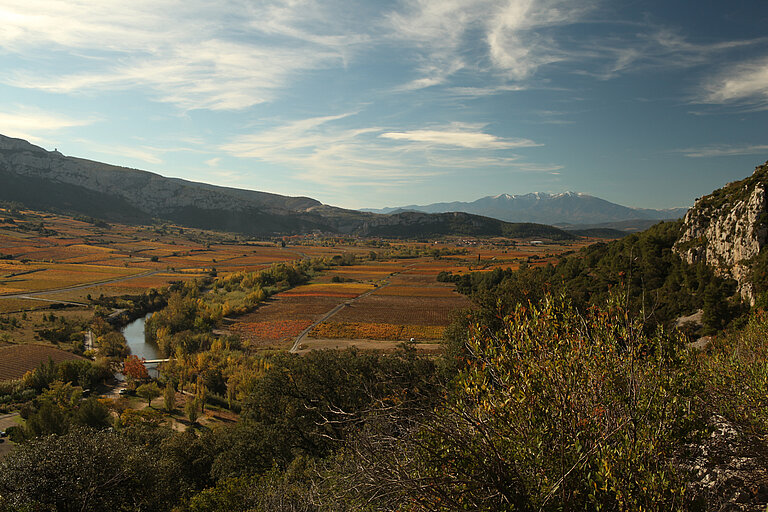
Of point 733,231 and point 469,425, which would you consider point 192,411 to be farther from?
point 733,231

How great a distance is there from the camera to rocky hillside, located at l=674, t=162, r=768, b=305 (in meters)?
34.6

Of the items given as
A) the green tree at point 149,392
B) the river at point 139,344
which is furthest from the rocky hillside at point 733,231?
the river at point 139,344

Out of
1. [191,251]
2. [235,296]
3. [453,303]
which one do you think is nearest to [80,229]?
[191,251]

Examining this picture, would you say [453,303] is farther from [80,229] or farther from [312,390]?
[80,229]

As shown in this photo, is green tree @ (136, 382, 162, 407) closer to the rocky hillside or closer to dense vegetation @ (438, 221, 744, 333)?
dense vegetation @ (438, 221, 744, 333)

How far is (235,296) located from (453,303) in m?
48.7

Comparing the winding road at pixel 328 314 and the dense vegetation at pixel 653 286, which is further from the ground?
the dense vegetation at pixel 653 286

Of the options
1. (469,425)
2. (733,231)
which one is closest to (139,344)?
(469,425)

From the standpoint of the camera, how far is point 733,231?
37938 mm

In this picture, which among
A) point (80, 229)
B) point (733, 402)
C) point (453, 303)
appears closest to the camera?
point (733, 402)

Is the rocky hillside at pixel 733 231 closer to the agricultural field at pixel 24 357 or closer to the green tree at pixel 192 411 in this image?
the green tree at pixel 192 411

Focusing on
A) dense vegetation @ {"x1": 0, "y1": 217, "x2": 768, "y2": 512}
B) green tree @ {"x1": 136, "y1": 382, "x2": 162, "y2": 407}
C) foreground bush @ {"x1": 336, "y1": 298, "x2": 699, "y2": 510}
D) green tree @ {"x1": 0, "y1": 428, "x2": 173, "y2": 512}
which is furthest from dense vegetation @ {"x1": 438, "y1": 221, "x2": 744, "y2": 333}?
green tree @ {"x1": 136, "y1": 382, "x2": 162, "y2": 407}

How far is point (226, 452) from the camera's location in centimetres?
2322

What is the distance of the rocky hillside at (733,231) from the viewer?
114ft
